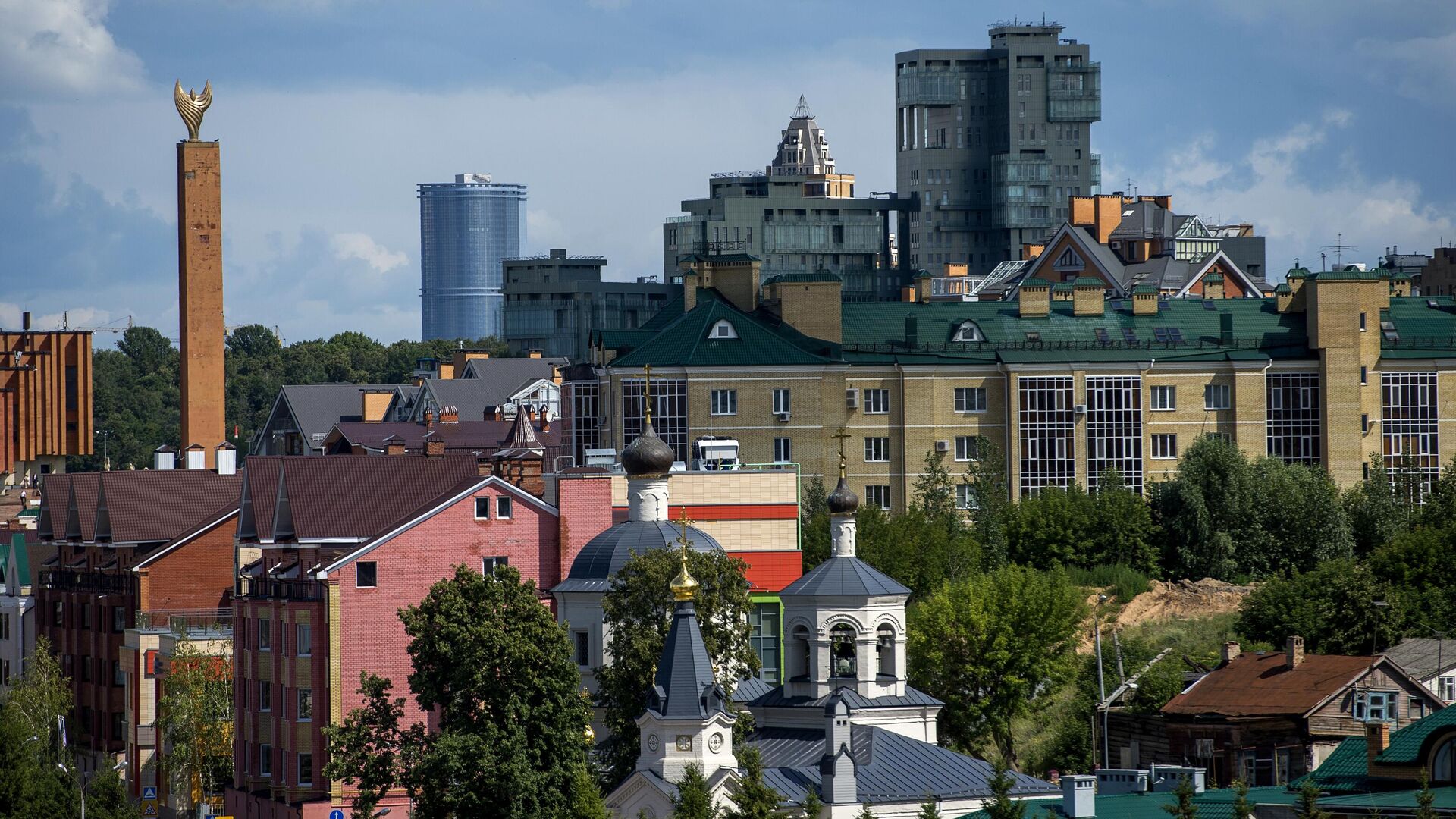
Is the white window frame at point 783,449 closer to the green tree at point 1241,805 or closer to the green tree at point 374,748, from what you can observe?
the green tree at point 374,748

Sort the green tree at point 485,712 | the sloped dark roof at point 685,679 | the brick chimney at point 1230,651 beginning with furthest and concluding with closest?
the brick chimney at point 1230,651 → the green tree at point 485,712 → the sloped dark roof at point 685,679

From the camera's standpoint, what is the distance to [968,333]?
108 m

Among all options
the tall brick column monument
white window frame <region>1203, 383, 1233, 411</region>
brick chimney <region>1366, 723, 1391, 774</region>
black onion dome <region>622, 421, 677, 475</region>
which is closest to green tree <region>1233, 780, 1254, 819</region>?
brick chimney <region>1366, 723, 1391, 774</region>

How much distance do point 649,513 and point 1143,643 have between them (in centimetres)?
2092

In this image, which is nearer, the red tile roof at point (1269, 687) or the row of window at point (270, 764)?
the red tile roof at point (1269, 687)

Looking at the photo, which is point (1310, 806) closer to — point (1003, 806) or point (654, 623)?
point (1003, 806)

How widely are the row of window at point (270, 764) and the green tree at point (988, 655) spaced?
53.4 feet

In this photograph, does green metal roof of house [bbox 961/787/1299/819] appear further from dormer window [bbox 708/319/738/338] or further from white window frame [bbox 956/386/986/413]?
white window frame [bbox 956/386/986/413]

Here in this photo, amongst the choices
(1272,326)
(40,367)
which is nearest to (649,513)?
(1272,326)

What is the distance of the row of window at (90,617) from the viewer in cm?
8512

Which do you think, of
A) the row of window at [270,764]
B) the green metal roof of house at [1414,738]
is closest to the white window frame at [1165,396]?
the row of window at [270,764]

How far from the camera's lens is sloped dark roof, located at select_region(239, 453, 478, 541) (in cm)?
7150

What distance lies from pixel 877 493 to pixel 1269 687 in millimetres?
43641

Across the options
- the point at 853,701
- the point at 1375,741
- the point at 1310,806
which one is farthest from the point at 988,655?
the point at 1310,806
